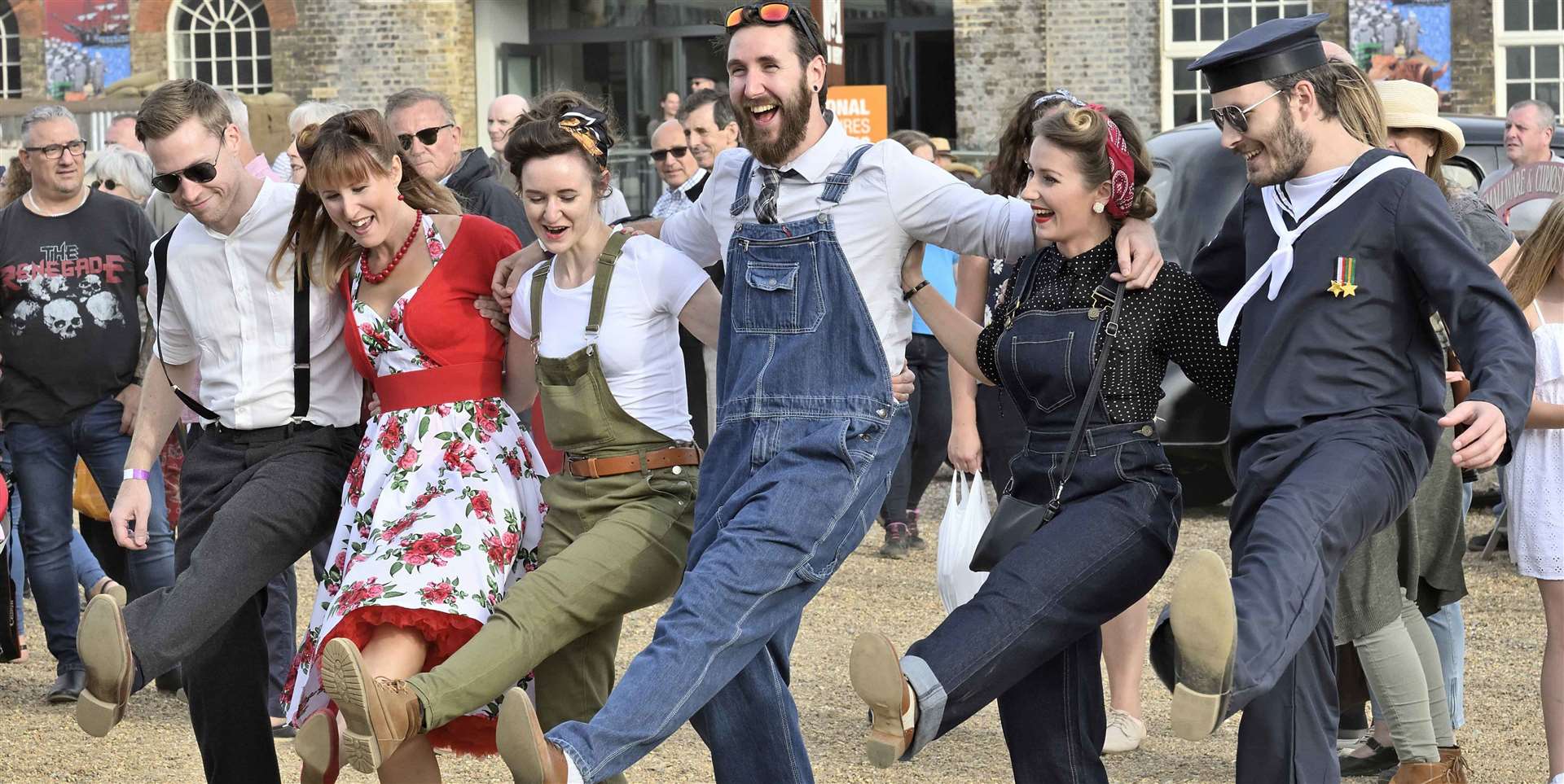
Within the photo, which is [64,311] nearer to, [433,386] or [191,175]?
[191,175]

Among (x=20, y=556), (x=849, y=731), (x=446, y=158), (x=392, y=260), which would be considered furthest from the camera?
(x=446, y=158)

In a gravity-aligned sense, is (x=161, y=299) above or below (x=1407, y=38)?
below

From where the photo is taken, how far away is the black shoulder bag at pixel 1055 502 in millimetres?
4078

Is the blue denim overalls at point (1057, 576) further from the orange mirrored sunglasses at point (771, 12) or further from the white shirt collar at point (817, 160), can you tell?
the orange mirrored sunglasses at point (771, 12)

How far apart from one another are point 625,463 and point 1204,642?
1536mm

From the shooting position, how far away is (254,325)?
473 cm

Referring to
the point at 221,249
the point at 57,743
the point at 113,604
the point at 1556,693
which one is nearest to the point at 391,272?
the point at 221,249

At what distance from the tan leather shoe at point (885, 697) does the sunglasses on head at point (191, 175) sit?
2.13 metres

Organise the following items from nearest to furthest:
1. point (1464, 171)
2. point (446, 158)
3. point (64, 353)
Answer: point (64, 353), point (446, 158), point (1464, 171)

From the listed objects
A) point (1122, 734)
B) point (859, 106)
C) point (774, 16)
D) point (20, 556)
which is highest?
point (859, 106)

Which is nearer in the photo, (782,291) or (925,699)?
(925,699)

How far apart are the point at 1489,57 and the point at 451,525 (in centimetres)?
1895

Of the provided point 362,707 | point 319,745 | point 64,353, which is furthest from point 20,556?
point 362,707

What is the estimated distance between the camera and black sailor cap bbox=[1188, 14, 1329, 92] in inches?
158
